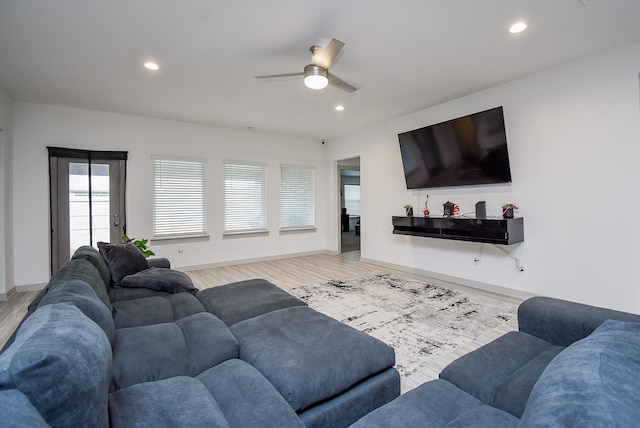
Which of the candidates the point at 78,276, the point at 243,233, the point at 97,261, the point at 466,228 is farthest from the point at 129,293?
the point at 466,228

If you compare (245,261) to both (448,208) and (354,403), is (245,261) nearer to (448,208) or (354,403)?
(448,208)

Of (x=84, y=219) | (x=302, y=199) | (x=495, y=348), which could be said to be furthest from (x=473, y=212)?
(x=84, y=219)

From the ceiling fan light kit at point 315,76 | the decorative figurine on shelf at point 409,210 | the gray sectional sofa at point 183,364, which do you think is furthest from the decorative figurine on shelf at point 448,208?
the gray sectional sofa at point 183,364

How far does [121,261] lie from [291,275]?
2.81m

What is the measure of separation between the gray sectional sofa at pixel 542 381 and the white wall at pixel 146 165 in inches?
213

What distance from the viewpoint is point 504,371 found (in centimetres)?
142

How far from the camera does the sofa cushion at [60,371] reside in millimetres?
719

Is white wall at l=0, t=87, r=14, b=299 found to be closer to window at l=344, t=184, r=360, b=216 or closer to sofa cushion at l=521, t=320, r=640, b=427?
sofa cushion at l=521, t=320, r=640, b=427

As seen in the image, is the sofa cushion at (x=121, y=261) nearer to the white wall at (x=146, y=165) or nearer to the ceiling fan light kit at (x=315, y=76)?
the white wall at (x=146, y=165)

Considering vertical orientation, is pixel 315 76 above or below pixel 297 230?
above

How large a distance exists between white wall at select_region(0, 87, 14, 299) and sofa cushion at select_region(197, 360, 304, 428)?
15.0 ft

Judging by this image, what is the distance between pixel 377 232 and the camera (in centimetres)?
617

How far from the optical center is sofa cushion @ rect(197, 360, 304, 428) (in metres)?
1.12

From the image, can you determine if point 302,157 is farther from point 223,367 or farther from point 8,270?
point 223,367
